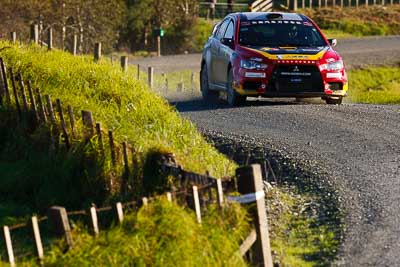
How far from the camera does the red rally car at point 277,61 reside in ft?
58.8

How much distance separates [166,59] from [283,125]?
29.7 metres

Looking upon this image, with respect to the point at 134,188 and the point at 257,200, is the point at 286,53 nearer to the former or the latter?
the point at 134,188

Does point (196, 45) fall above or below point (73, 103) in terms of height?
below

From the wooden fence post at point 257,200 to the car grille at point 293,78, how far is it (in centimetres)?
950

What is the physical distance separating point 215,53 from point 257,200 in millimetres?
11745

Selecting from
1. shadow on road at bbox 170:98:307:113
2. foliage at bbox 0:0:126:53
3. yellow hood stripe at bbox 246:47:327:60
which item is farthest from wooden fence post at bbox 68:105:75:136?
foliage at bbox 0:0:126:53

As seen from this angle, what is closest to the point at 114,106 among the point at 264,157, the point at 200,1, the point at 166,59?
the point at 264,157

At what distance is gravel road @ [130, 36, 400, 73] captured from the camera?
137ft

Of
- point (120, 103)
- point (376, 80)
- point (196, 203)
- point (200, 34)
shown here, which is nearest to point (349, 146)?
point (120, 103)

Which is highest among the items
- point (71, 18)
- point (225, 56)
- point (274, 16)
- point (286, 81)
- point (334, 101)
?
point (274, 16)

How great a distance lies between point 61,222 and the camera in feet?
25.9

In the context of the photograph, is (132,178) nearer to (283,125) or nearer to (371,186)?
(371,186)

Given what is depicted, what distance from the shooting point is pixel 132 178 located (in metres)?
10.5

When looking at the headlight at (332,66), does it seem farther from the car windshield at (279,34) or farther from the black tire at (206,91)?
the black tire at (206,91)
